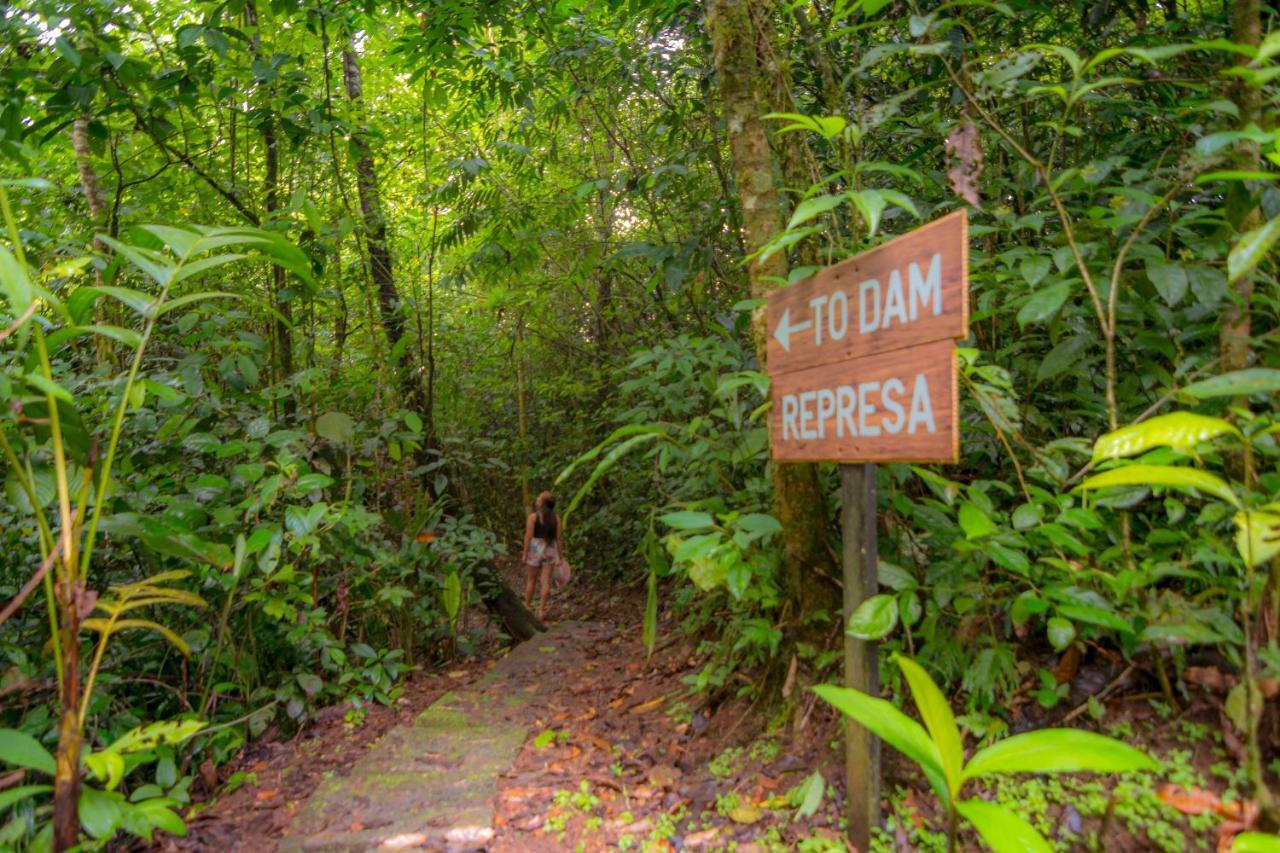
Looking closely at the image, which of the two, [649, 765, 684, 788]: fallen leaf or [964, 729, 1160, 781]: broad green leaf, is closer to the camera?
[964, 729, 1160, 781]: broad green leaf

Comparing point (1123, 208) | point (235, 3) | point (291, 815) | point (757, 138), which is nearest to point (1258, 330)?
point (1123, 208)

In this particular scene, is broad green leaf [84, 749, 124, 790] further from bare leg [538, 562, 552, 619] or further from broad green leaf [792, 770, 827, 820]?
bare leg [538, 562, 552, 619]

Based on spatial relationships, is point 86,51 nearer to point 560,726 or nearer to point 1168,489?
point 560,726

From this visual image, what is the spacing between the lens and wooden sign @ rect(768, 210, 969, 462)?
162 cm

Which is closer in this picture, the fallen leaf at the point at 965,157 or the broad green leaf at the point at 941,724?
the broad green leaf at the point at 941,724

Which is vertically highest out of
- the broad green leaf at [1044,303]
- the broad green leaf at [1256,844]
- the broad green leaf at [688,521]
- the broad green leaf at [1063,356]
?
the broad green leaf at [1044,303]

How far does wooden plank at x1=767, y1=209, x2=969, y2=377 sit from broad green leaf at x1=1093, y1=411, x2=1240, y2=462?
371mm

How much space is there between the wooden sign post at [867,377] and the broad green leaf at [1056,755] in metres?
0.55

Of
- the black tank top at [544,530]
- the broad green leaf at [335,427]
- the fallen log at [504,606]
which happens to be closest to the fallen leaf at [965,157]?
the broad green leaf at [335,427]

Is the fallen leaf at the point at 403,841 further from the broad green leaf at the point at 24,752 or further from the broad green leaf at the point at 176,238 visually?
the broad green leaf at the point at 176,238

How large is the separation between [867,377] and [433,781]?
91.9 inches

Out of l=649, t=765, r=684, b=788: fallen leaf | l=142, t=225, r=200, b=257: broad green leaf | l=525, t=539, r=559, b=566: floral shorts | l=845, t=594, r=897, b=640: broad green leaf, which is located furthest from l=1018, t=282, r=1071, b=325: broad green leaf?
l=525, t=539, r=559, b=566: floral shorts

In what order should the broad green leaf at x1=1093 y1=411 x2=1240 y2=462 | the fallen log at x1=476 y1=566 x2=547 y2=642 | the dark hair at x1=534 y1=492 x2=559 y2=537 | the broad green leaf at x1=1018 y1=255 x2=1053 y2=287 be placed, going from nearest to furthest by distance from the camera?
the broad green leaf at x1=1093 y1=411 x2=1240 y2=462, the broad green leaf at x1=1018 y1=255 x2=1053 y2=287, the fallen log at x1=476 y1=566 x2=547 y2=642, the dark hair at x1=534 y1=492 x2=559 y2=537

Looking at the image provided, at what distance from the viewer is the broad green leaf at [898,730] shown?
4.22ft
